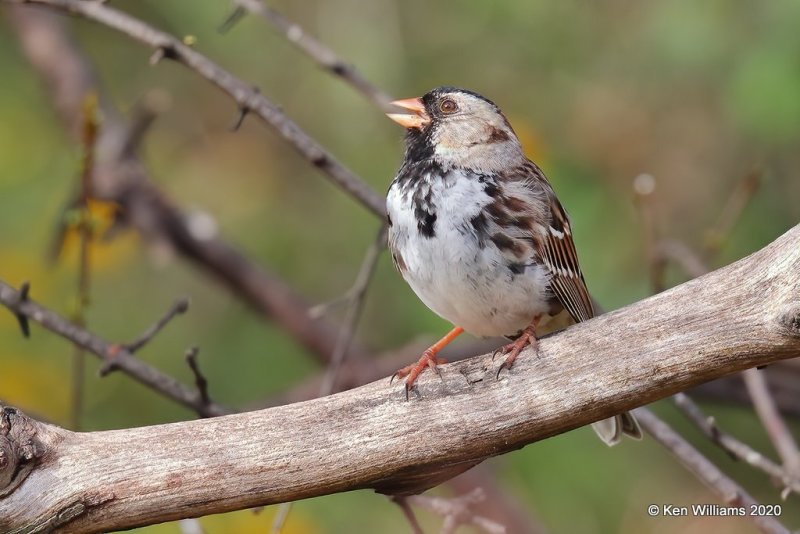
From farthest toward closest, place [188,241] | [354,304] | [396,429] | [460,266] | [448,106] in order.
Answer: [188,241]
[354,304]
[448,106]
[460,266]
[396,429]

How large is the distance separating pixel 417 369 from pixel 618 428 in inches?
31.2

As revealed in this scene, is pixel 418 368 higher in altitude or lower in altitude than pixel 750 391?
lower

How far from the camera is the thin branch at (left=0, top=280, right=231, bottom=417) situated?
3.17 meters

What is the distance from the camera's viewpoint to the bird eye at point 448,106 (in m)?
3.47

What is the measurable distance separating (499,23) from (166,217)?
1725 millimetres

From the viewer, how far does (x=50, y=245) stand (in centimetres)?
477

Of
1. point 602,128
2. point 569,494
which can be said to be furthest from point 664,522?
point 602,128

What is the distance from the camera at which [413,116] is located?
3.47m

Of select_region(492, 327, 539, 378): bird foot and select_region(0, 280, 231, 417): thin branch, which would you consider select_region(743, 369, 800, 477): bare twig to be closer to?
select_region(492, 327, 539, 378): bird foot

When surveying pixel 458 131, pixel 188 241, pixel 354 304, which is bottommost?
pixel 354 304

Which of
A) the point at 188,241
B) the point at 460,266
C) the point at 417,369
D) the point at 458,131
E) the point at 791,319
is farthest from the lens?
the point at 188,241

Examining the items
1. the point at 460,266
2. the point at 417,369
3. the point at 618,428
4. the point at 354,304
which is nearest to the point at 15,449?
the point at 417,369

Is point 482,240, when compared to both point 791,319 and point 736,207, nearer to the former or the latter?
point 791,319

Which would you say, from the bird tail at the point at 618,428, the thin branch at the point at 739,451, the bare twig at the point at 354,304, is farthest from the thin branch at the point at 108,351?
the thin branch at the point at 739,451
